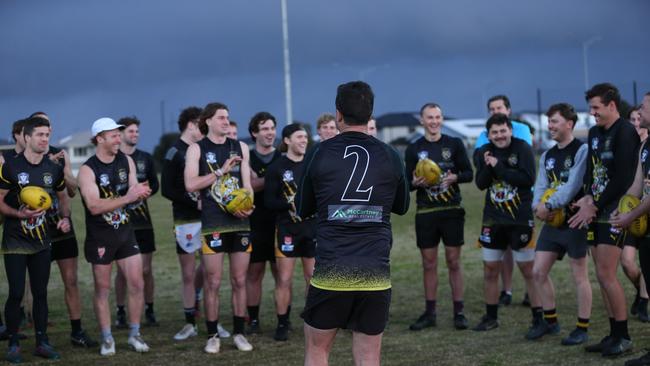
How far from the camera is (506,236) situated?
375 inches

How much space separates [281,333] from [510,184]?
3.04 meters

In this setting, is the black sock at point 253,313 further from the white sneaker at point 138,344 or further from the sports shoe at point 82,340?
the sports shoe at point 82,340

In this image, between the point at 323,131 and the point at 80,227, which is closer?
the point at 323,131

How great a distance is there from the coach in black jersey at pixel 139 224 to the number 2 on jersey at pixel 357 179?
219 inches

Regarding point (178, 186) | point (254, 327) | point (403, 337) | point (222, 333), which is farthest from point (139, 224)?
point (403, 337)

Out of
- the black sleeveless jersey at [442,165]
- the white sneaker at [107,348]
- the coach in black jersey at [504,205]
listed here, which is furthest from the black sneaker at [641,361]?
the white sneaker at [107,348]

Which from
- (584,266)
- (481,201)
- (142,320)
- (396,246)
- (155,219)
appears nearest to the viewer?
(584,266)

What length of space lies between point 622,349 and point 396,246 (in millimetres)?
10044

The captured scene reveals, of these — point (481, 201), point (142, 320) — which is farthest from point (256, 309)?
point (481, 201)

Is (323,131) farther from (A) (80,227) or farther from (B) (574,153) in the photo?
(A) (80,227)

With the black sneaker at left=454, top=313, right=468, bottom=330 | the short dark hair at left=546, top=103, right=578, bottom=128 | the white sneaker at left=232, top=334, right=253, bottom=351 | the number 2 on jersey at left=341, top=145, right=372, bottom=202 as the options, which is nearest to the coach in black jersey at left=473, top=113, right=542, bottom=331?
the black sneaker at left=454, top=313, right=468, bottom=330

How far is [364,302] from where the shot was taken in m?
5.28

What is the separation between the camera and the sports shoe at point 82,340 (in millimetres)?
9118

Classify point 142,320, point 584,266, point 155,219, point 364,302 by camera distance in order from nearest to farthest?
point 364,302, point 584,266, point 142,320, point 155,219
